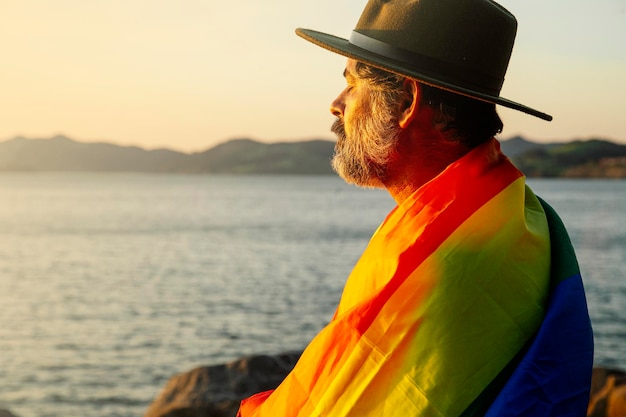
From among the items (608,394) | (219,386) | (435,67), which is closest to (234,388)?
(219,386)

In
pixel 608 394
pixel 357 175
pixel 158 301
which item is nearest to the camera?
pixel 357 175

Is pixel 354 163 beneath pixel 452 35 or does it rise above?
beneath

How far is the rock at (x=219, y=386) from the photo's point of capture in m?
7.76

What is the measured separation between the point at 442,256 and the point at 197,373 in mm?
6345

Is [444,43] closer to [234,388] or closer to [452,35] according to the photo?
[452,35]

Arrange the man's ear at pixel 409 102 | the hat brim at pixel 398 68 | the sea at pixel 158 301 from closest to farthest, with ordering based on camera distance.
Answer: the hat brim at pixel 398 68 → the man's ear at pixel 409 102 → the sea at pixel 158 301

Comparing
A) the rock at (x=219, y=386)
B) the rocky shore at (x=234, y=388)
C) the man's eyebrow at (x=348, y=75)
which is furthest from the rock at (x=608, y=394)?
the man's eyebrow at (x=348, y=75)

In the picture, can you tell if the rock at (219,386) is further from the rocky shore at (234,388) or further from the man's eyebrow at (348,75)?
the man's eyebrow at (348,75)

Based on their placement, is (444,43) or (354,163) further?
(354,163)

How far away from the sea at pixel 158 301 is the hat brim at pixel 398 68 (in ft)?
41.2

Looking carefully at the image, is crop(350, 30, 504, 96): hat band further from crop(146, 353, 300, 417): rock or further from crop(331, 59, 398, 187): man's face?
crop(146, 353, 300, 417): rock

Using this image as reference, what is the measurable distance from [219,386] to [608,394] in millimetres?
3630

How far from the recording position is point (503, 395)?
2.16 meters

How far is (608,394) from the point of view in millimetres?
7957
